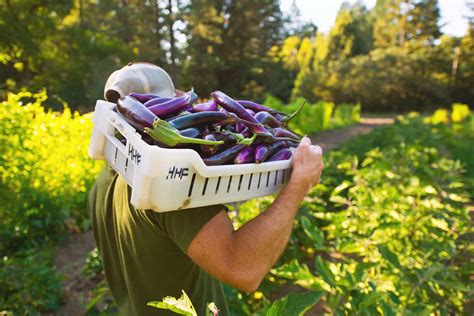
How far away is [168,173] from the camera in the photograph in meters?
1.00

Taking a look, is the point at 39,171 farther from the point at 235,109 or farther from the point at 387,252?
the point at 387,252

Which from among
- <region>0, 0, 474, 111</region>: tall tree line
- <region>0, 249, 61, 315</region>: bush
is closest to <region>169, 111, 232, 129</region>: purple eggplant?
<region>0, 249, 61, 315</region>: bush

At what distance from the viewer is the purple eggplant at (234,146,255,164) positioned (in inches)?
48.8

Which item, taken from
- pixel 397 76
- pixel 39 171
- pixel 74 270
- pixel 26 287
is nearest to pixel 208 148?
pixel 26 287

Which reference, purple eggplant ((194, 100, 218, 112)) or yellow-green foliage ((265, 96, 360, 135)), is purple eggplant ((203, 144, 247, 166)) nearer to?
purple eggplant ((194, 100, 218, 112))

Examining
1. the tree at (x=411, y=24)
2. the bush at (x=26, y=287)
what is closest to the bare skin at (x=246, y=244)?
the bush at (x=26, y=287)

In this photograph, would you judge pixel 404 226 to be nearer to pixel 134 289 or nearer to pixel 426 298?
pixel 426 298

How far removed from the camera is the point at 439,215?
243 cm

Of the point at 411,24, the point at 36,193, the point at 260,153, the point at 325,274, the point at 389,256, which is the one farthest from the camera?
the point at 411,24

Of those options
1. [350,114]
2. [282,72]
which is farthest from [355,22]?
[350,114]

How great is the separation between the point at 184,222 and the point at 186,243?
0.06 meters

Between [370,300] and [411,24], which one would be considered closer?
[370,300]

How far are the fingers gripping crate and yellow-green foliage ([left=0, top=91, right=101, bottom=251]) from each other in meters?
2.47

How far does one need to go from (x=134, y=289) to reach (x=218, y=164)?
1.85ft
